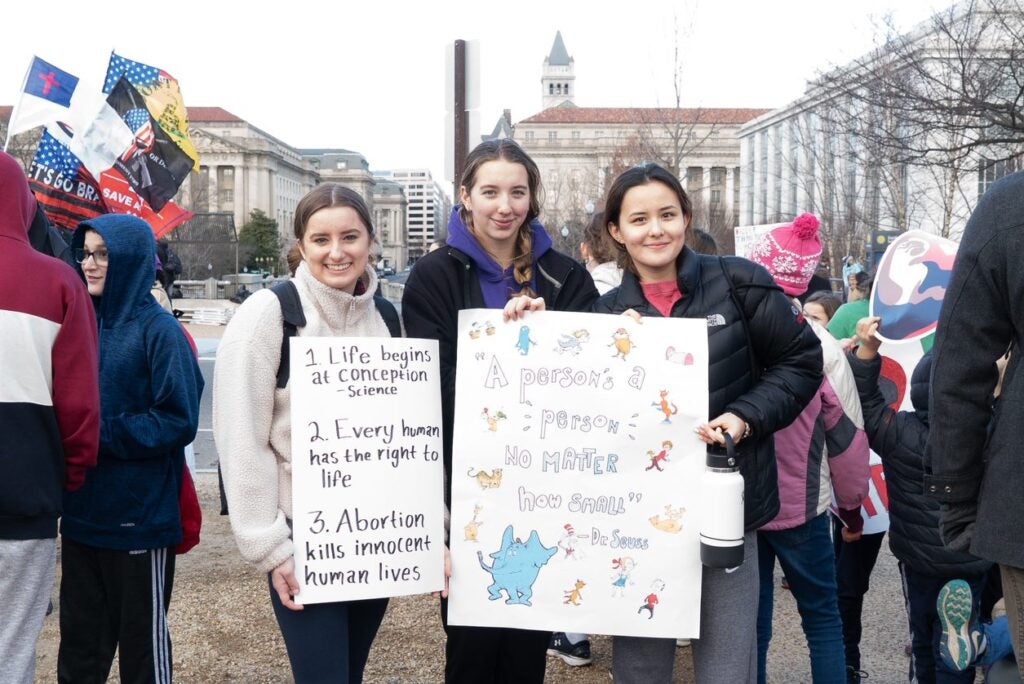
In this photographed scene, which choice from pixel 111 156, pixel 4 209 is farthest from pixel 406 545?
pixel 111 156

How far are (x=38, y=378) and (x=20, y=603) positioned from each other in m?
0.68

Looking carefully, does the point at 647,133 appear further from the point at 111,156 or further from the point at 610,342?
the point at 610,342

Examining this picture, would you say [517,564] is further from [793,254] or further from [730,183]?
[730,183]

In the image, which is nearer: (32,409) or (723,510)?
(723,510)

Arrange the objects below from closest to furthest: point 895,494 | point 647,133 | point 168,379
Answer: point 168,379
point 895,494
point 647,133

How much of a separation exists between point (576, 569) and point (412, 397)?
0.72 meters

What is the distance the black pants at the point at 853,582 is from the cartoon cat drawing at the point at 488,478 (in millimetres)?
2238

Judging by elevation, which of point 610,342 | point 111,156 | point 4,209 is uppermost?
point 111,156

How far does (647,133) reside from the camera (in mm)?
24797

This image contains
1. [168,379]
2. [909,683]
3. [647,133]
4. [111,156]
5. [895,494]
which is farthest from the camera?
[647,133]

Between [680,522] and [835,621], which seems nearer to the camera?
[680,522]

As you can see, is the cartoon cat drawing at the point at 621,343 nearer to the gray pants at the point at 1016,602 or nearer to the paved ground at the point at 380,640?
the gray pants at the point at 1016,602

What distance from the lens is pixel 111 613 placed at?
3393 millimetres

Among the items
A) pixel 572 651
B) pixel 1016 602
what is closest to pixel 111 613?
pixel 572 651
